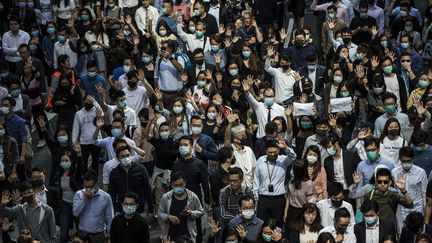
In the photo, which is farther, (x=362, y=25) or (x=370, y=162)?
(x=362, y=25)

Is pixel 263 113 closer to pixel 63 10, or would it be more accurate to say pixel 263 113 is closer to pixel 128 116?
pixel 128 116

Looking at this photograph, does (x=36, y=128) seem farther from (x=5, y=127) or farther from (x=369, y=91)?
(x=369, y=91)

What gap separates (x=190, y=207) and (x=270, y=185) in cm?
121

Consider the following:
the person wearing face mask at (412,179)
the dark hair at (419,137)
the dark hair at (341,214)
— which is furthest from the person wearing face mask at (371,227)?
the dark hair at (419,137)

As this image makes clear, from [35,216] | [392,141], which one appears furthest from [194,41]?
[35,216]

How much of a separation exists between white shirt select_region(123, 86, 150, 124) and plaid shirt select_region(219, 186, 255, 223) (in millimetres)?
4157

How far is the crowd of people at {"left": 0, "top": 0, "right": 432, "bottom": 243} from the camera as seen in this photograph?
18047 mm

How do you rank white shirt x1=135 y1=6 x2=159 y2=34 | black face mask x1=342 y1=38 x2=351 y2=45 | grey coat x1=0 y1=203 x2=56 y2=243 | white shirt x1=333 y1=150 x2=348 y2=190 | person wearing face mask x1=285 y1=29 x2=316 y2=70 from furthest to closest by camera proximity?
white shirt x1=135 y1=6 x2=159 y2=34 < black face mask x1=342 y1=38 x2=351 y2=45 < person wearing face mask x1=285 y1=29 x2=316 y2=70 < white shirt x1=333 y1=150 x2=348 y2=190 < grey coat x1=0 y1=203 x2=56 y2=243

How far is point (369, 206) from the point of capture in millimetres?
17047

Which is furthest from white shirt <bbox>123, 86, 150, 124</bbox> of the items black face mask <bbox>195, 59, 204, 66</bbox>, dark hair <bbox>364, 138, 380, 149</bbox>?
dark hair <bbox>364, 138, 380, 149</bbox>

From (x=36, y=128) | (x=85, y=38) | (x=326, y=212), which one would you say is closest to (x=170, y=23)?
(x=85, y=38)

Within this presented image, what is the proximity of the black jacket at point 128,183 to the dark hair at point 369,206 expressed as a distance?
3.28m

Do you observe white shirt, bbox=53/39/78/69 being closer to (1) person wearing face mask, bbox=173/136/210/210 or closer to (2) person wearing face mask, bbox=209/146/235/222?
(1) person wearing face mask, bbox=173/136/210/210

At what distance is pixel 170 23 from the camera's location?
1013 inches
